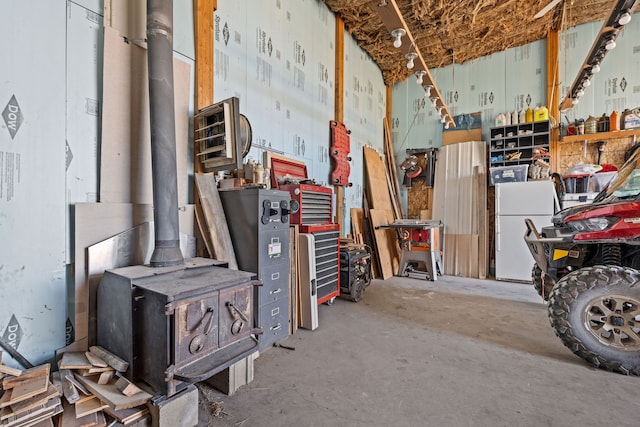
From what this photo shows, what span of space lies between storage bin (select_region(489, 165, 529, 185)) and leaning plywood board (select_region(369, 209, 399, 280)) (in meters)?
1.82

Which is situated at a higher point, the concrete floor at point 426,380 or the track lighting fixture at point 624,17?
the track lighting fixture at point 624,17

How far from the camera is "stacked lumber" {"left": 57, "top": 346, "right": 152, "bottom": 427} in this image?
1.24m

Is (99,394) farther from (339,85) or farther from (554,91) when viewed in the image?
(554,91)

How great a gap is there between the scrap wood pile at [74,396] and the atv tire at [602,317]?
2723mm

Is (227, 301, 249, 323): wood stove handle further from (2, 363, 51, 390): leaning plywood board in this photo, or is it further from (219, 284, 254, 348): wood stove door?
(2, 363, 51, 390): leaning plywood board

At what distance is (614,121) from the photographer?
4.19 meters

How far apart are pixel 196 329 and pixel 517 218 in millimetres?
4807

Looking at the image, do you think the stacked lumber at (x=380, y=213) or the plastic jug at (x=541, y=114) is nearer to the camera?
the plastic jug at (x=541, y=114)

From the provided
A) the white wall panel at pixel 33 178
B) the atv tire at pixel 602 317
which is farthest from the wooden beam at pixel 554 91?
the white wall panel at pixel 33 178

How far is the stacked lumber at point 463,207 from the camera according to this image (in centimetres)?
488

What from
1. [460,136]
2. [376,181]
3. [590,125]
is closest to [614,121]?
[590,125]

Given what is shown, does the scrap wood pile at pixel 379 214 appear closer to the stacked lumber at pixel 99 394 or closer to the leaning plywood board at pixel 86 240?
the leaning plywood board at pixel 86 240

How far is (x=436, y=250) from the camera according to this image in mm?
4762

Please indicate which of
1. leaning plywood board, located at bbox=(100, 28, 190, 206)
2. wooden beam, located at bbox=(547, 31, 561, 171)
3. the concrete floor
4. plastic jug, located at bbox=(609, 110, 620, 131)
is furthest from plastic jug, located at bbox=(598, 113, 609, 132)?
leaning plywood board, located at bbox=(100, 28, 190, 206)
